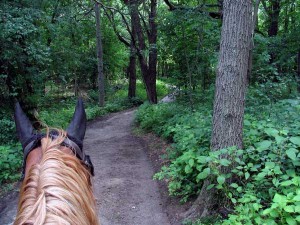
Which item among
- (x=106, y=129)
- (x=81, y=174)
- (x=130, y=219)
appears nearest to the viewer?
(x=81, y=174)

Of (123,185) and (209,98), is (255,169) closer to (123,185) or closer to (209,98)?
(123,185)

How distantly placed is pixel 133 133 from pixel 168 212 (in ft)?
21.2

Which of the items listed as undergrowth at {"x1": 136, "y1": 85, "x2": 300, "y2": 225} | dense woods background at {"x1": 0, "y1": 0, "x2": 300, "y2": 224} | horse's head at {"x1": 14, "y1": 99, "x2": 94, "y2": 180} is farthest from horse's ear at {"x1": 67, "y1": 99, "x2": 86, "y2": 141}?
undergrowth at {"x1": 136, "y1": 85, "x2": 300, "y2": 225}

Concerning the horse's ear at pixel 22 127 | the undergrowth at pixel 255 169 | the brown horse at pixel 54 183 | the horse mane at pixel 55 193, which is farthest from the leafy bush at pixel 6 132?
the horse mane at pixel 55 193

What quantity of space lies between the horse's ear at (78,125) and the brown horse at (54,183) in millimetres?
34

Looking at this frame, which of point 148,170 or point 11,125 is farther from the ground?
point 11,125

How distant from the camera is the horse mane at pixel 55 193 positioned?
1.18 metres

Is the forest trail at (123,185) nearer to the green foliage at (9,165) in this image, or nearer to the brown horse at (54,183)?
the green foliage at (9,165)

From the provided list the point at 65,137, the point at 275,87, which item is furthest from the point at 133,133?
the point at 65,137

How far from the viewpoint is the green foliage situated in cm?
664

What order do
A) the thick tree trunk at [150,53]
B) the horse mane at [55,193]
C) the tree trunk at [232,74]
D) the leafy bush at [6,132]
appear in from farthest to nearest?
→ the thick tree trunk at [150,53] → the leafy bush at [6,132] → the tree trunk at [232,74] → the horse mane at [55,193]

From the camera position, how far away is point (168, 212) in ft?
16.9

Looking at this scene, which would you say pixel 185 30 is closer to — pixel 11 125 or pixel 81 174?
pixel 11 125

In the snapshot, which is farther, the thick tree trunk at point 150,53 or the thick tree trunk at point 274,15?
the thick tree trunk at point 274,15
